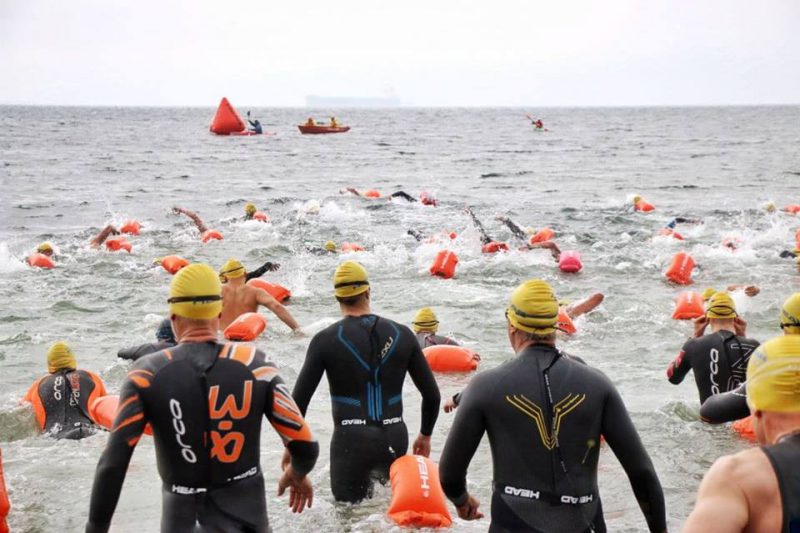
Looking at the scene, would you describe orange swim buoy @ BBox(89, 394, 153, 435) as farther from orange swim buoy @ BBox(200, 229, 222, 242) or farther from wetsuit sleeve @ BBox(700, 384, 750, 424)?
orange swim buoy @ BBox(200, 229, 222, 242)

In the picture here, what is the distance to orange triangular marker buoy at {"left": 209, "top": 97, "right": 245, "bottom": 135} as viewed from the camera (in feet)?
232

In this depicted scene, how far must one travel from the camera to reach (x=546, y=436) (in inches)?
146

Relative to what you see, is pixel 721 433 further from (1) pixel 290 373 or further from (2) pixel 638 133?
(2) pixel 638 133

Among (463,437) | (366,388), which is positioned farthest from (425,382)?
(463,437)

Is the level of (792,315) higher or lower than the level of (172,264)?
higher

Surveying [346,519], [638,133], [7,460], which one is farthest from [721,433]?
[638,133]

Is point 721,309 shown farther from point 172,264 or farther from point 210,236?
point 210,236

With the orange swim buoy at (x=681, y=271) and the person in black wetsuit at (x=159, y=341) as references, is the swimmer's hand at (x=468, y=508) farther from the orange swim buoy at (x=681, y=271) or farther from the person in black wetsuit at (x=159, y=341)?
the orange swim buoy at (x=681, y=271)

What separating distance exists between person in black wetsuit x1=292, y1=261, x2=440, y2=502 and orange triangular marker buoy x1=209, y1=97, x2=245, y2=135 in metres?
66.2

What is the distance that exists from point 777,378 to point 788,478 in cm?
32

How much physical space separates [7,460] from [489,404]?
6.00m

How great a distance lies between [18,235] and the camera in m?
25.1

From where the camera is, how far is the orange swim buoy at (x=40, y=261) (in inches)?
750

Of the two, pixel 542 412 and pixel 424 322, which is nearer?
pixel 542 412
